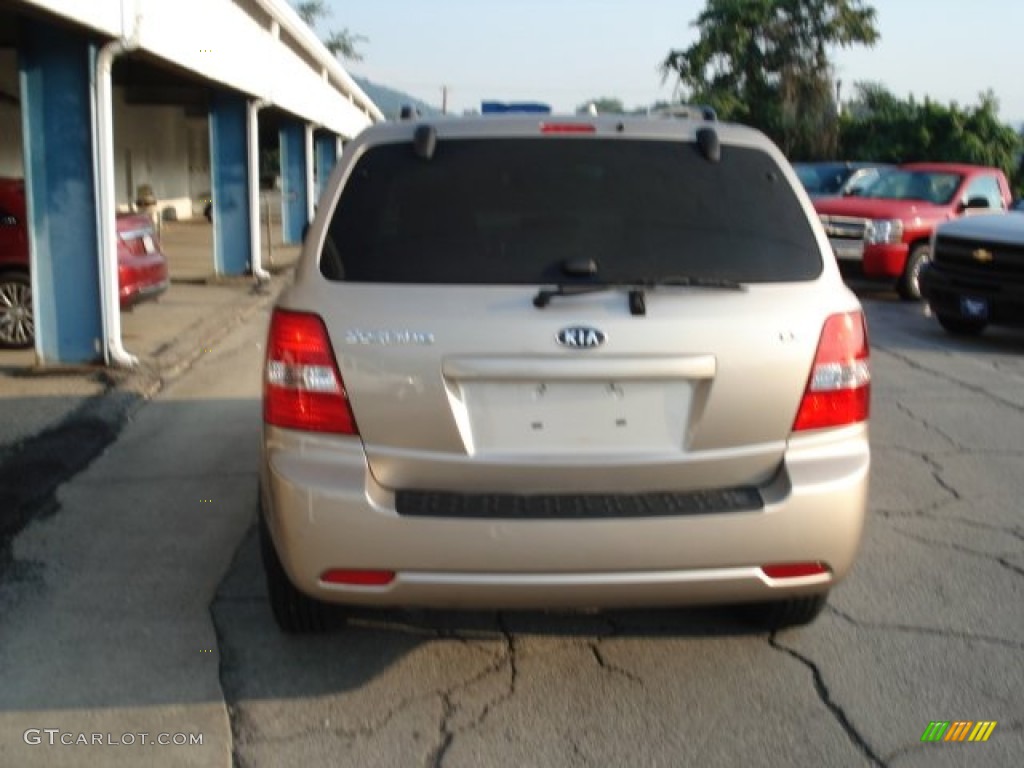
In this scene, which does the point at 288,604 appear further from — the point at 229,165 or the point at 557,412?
the point at 229,165

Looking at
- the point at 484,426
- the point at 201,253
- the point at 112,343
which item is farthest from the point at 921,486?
the point at 201,253

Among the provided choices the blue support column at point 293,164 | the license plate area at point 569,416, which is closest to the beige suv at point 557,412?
the license plate area at point 569,416

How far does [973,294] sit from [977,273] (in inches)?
8.4

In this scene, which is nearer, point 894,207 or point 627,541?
point 627,541

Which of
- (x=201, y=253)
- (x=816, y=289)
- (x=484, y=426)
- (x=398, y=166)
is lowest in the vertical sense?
(x=201, y=253)

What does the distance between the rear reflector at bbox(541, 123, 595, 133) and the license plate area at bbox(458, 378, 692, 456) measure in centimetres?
96

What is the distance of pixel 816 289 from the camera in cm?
377

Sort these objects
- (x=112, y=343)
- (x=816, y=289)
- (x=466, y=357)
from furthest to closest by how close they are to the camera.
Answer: (x=112, y=343) → (x=816, y=289) → (x=466, y=357)

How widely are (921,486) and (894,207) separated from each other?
10170 mm

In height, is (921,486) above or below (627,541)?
below

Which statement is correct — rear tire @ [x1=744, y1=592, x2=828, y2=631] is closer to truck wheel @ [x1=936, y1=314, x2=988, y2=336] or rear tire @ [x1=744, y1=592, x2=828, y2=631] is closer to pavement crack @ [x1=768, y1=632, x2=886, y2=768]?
pavement crack @ [x1=768, y1=632, x2=886, y2=768]

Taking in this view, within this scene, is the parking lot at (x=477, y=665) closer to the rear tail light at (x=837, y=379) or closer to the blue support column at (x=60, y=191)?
the rear tail light at (x=837, y=379)

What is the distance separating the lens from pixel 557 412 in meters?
3.58

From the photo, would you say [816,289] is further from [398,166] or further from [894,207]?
[894,207]
